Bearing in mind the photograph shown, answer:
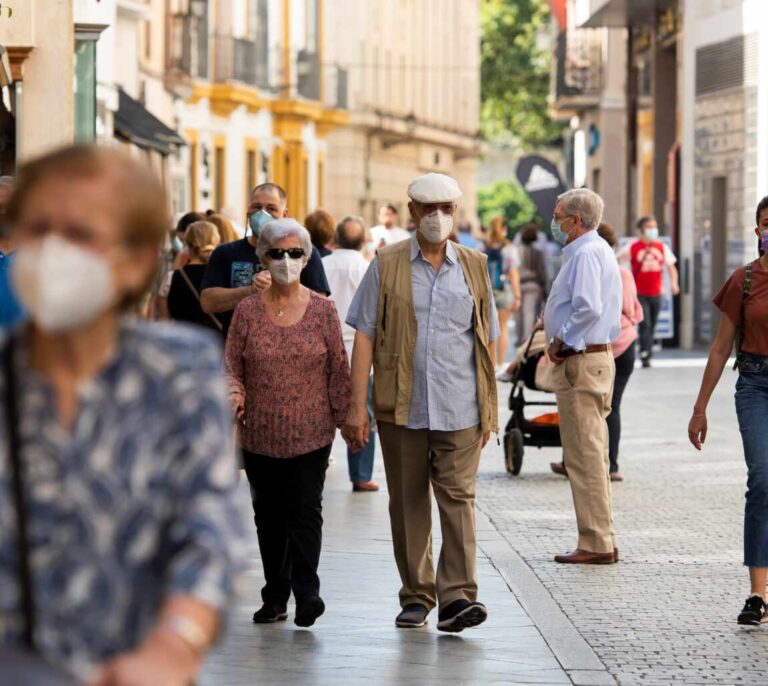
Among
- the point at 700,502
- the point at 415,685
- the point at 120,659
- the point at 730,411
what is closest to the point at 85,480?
the point at 120,659

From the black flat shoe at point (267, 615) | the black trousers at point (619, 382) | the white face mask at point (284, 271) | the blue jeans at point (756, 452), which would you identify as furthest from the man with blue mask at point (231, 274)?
the black trousers at point (619, 382)

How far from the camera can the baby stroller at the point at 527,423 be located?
14.6 metres

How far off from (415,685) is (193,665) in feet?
14.1

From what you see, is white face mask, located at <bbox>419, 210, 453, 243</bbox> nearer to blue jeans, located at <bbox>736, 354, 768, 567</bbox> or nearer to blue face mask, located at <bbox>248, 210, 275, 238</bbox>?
blue jeans, located at <bbox>736, 354, 768, 567</bbox>

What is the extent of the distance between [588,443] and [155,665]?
761cm

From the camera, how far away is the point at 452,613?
8453 mm

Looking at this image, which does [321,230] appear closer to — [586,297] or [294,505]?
[586,297]

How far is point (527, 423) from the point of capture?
15.0m

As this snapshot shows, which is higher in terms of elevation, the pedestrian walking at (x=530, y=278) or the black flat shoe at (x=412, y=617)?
the pedestrian walking at (x=530, y=278)

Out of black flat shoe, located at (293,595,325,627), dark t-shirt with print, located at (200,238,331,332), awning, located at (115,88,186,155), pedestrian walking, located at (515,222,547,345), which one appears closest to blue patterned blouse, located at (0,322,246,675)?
black flat shoe, located at (293,595,325,627)

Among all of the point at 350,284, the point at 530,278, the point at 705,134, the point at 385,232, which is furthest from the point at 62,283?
the point at 705,134

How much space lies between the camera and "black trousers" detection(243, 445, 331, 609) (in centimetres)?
855

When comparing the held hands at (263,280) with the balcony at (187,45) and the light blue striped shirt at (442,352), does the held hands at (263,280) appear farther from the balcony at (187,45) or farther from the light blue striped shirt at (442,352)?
the balcony at (187,45)

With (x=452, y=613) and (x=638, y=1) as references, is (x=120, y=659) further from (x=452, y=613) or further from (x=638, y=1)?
(x=638, y=1)
